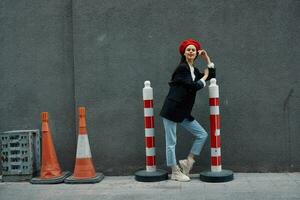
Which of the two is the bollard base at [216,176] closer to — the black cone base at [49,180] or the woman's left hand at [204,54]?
the woman's left hand at [204,54]

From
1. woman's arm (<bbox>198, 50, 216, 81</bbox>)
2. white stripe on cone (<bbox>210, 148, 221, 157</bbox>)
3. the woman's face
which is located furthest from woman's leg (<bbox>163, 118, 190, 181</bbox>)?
the woman's face

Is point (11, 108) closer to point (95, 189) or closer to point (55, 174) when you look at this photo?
point (55, 174)

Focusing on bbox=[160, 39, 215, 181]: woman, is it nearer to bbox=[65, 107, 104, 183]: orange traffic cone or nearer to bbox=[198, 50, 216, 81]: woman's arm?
bbox=[198, 50, 216, 81]: woman's arm

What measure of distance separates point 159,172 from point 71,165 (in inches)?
55.9

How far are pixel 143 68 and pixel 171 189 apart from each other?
6.03 feet

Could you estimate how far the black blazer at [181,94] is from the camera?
6.05 m

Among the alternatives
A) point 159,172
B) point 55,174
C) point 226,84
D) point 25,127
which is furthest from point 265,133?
point 25,127

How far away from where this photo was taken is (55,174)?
658 cm

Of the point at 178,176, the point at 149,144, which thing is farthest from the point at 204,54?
the point at 178,176

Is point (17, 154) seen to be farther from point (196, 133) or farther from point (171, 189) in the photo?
point (196, 133)

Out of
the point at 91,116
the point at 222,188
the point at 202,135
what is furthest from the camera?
the point at 91,116

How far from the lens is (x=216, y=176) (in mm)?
6148

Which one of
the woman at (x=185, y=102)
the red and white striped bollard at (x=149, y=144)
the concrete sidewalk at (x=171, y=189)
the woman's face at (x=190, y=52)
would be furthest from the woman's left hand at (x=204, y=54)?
the concrete sidewalk at (x=171, y=189)

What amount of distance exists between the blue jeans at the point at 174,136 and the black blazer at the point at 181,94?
4.8 inches
